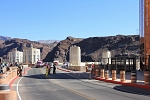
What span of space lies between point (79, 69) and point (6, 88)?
48403 mm

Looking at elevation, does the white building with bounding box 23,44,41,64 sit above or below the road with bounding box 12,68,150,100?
above

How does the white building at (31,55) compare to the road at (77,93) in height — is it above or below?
above

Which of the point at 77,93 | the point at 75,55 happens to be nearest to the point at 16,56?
the point at 75,55

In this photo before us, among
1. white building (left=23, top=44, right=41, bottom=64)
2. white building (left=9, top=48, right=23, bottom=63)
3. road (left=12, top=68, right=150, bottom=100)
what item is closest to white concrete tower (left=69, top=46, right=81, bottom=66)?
road (left=12, top=68, right=150, bottom=100)

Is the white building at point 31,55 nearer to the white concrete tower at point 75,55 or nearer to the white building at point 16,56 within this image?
the white building at point 16,56

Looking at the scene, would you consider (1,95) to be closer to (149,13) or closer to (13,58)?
(149,13)

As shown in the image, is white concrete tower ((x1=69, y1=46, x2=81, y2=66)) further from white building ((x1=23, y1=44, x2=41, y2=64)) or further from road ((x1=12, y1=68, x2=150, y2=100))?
white building ((x1=23, y1=44, x2=41, y2=64))

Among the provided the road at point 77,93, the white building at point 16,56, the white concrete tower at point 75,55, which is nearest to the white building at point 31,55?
the white building at point 16,56

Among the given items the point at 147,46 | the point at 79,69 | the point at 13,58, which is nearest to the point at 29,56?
the point at 13,58

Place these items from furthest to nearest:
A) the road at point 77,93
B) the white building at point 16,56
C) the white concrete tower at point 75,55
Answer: the white building at point 16,56
the white concrete tower at point 75,55
the road at point 77,93

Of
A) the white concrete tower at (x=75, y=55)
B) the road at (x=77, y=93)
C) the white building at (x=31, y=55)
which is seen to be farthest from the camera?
the white building at (x=31, y=55)

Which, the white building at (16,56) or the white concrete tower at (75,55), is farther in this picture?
the white building at (16,56)

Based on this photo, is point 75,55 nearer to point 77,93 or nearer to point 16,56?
point 77,93

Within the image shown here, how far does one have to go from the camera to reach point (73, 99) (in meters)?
14.5
